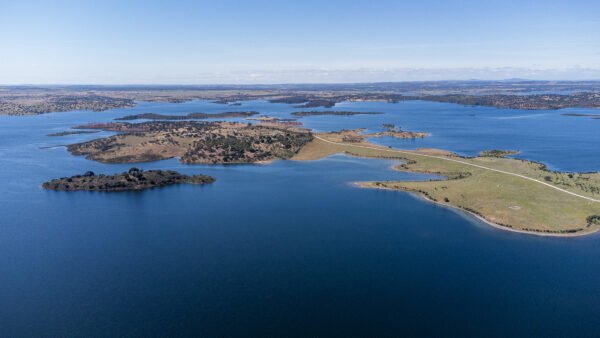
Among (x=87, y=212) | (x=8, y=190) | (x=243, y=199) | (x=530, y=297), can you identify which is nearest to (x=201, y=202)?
(x=243, y=199)

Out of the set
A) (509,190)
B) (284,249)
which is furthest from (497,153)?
(284,249)

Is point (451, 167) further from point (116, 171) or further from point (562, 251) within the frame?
point (116, 171)

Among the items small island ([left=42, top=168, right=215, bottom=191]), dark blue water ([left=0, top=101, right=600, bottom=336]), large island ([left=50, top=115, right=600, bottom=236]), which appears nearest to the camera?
dark blue water ([left=0, top=101, right=600, bottom=336])

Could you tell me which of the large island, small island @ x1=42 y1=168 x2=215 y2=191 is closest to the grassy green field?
the large island

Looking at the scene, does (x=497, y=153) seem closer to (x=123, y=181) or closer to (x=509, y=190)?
(x=509, y=190)

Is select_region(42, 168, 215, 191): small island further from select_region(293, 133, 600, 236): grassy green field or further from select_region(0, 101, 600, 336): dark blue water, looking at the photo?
select_region(293, 133, 600, 236): grassy green field

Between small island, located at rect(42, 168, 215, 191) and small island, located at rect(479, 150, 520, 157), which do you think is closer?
small island, located at rect(42, 168, 215, 191)
